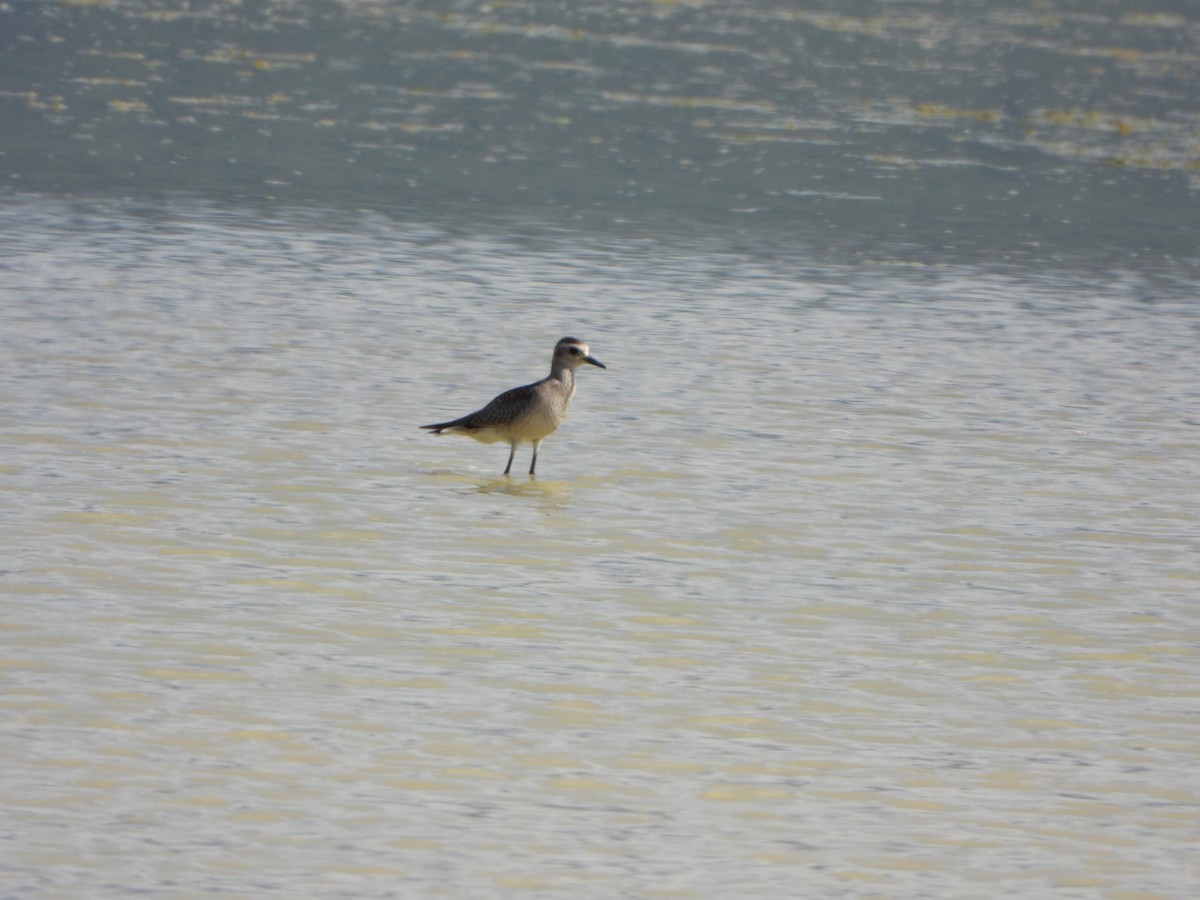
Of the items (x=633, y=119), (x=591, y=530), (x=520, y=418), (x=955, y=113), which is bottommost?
(x=591, y=530)

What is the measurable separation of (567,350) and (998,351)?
22.2ft

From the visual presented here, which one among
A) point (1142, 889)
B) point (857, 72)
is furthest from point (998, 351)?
point (857, 72)

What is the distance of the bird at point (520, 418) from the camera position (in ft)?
50.5

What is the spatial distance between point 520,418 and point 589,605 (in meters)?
3.50

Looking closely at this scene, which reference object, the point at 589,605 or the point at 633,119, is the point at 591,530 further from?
the point at 633,119

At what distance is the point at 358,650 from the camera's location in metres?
11.0

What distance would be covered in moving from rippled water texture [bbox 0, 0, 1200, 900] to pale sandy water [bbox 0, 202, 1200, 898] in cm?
4

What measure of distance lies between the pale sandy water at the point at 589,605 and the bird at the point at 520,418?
406 millimetres

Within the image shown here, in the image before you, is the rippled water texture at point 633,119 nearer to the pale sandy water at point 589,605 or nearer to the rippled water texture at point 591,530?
the rippled water texture at point 591,530

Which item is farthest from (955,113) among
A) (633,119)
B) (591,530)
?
(591,530)

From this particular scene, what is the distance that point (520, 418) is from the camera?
1539 cm

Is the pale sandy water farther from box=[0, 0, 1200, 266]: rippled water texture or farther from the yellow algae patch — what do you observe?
the yellow algae patch

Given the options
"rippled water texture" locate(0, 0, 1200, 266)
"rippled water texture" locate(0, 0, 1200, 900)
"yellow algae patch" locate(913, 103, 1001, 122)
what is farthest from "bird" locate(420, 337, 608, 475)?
"yellow algae patch" locate(913, 103, 1001, 122)

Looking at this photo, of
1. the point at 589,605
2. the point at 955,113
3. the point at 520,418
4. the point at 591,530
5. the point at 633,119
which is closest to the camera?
the point at 589,605
